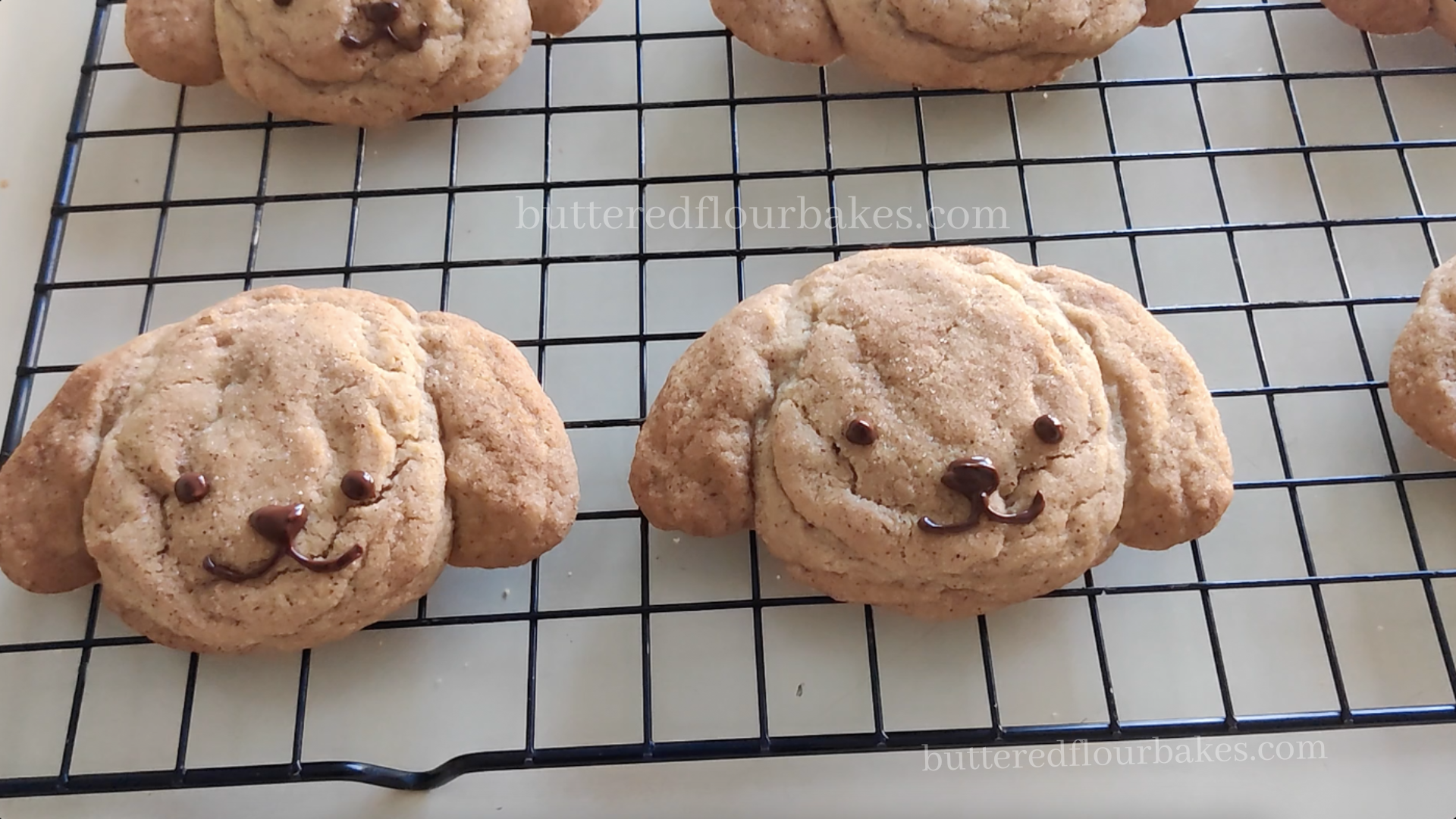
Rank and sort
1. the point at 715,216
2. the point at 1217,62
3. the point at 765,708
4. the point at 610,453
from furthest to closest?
the point at 1217,62
the point at 715,216
the point at 610,453
the point at 765,708

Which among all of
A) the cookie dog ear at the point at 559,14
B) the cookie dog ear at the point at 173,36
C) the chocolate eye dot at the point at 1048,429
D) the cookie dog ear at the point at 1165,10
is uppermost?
the cookie dog ear at the point at 1165,10

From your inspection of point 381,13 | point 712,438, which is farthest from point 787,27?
point 712,438

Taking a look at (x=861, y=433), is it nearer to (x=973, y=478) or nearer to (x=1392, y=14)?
(x=973, y=478)

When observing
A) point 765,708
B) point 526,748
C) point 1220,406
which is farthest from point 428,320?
point 1220,406

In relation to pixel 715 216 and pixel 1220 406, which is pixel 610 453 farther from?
pixel 1220 406

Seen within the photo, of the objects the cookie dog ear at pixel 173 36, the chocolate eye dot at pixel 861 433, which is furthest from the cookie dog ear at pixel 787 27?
the cookie dog ear at pixel 173 36

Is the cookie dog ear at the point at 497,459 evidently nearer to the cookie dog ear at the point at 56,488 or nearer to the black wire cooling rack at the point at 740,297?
the black wire cooling rack at the point at 740,297
